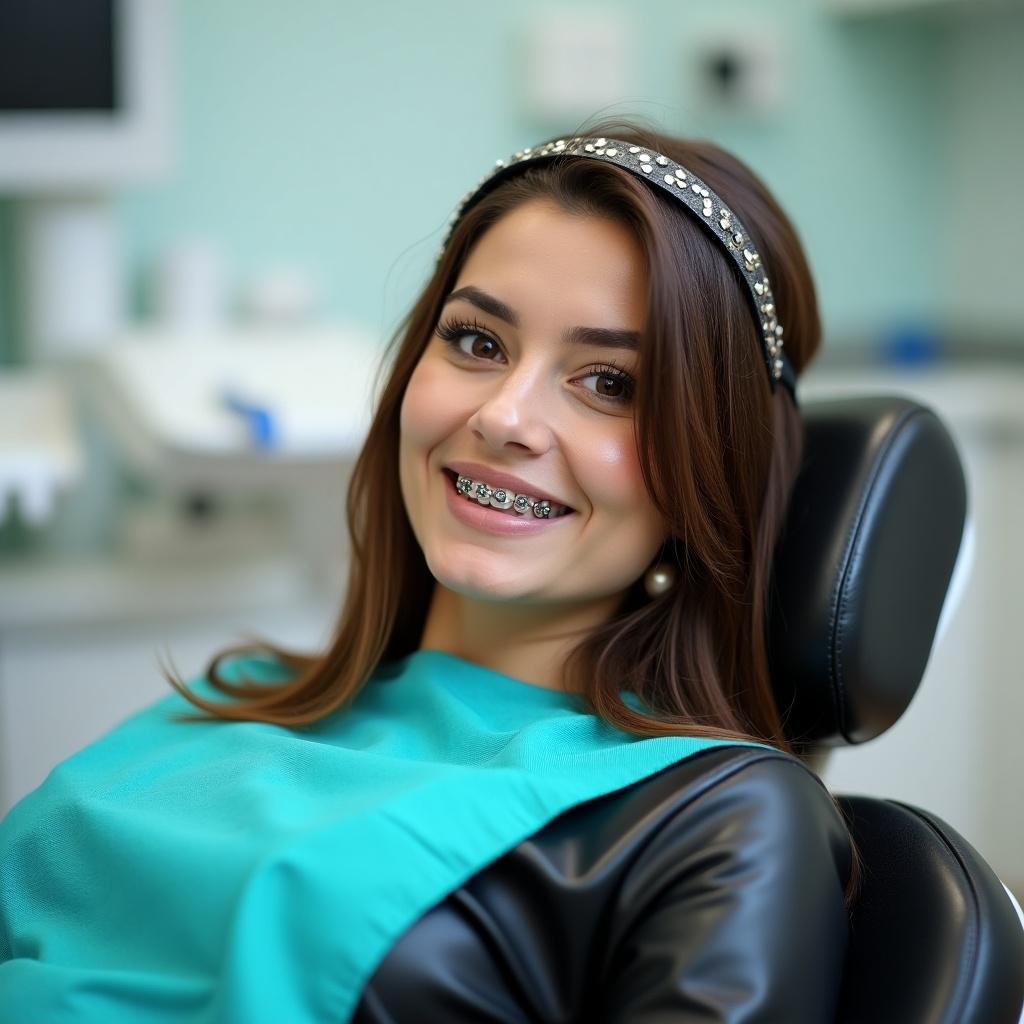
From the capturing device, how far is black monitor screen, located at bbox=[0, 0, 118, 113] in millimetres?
1820

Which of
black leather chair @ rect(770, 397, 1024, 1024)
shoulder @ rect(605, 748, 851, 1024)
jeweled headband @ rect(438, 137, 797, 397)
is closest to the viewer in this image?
shoulder @ rect(605, 748, 851, 1024)

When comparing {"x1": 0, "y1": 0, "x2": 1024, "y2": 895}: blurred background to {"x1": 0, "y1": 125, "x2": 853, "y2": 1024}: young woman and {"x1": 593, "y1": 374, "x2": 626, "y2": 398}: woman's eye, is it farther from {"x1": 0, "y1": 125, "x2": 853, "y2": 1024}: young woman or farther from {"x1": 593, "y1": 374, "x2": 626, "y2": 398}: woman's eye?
{"x1": 593, "y1": 374, "x2": 626, "y2": 398}: woman's eye

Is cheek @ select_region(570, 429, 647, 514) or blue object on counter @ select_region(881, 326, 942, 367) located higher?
cheek @ select_region(570, 429, 647, 514)

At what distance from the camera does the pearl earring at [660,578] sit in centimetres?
117

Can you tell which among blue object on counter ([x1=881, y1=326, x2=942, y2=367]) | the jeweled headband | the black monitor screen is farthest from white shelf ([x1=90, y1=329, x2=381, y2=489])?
blue object on counter ([x1=881, y1=326, x2=942, y2=367])

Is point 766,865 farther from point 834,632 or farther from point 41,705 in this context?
point 41,705

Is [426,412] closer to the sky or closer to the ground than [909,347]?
closer to the sky

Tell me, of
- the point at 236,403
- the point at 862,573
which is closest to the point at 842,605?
the point at 862,573

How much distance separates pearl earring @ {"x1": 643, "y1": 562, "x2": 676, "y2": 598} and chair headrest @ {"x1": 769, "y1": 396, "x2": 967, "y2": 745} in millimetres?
83

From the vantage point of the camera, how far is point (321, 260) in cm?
224

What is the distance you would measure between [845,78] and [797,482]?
160 cm

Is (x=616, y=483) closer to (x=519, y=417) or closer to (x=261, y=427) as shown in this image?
(x=519, y=417)

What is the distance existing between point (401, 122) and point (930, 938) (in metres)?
1.63

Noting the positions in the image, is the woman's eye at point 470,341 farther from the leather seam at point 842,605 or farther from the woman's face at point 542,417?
the leather seam at point 842,605
